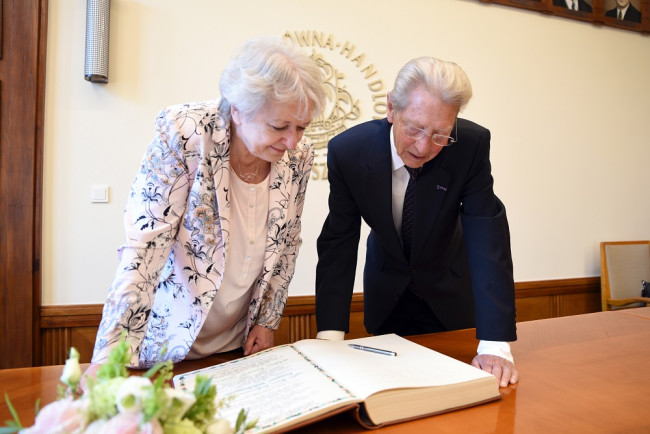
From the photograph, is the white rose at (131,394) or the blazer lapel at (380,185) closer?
the white rose at (131,394)

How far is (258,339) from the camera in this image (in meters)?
1.57

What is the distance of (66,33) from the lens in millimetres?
3207

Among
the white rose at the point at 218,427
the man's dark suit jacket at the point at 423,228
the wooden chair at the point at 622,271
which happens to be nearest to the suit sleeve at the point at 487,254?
the man's dark suit jacket at the point at 423,228

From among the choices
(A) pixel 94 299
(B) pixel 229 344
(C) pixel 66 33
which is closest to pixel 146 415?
(B) pixel 229 344

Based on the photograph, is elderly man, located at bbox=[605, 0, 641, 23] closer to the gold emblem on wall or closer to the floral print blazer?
the gold emblem on wall

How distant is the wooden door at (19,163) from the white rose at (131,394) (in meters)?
3.12

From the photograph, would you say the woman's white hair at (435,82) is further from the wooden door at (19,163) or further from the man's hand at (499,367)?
the wooden door at (19,163)

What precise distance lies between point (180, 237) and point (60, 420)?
954 mm

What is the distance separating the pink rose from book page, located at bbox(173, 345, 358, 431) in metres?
0.34

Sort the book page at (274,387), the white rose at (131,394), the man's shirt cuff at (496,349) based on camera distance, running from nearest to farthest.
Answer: the white rose at (131,394) < the book page at (274,387) < the man's shirt cuff at (496,349)

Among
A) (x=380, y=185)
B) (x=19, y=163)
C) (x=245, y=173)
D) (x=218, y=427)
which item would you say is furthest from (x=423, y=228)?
(x=19, y=163)

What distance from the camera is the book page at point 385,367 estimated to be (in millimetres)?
1035

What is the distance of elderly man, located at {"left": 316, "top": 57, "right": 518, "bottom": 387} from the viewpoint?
1541 mm

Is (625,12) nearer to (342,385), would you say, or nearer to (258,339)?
(258,339)
